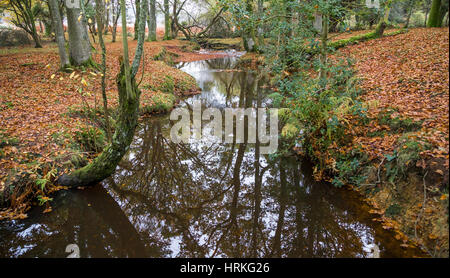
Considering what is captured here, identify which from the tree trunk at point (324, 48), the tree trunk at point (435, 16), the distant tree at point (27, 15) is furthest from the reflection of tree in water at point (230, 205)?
the distant tree at point (27, 15)

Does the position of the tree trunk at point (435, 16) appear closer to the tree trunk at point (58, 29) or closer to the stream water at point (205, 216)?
the stream water at point (205, 216)

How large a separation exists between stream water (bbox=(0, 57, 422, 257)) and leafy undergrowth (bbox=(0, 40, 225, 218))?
571mm

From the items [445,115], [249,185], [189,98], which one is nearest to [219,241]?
[249,185]

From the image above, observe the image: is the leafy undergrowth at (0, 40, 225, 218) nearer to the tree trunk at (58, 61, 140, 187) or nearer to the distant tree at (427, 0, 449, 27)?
the tree trunk at (58, 61, 140, 187)

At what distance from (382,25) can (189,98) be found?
11067 millimetres

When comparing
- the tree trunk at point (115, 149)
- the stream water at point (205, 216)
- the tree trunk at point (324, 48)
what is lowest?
the stream water at point (205, 216)

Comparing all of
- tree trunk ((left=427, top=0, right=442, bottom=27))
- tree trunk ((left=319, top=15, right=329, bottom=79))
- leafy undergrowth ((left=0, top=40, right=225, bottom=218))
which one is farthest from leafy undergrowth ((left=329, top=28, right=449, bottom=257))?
tree trunk ((left=427, top=0, right=442, bottom=27))

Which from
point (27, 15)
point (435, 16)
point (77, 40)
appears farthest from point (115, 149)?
point (27, 15)

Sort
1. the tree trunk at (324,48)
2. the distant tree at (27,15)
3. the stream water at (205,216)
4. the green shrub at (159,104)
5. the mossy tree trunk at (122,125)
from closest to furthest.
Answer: the stream water at (205,216) < the mossy tree trunk at (122,125) < the tree trunk at (324,48) < the green shrub at (159,104) < the distant tree at (27,15)

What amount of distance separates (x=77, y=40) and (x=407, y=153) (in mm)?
12078

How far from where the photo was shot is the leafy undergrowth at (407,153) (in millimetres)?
3975

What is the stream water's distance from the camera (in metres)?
4.10

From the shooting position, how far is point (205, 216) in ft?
16.0

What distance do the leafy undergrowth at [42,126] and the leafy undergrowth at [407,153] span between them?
4.91 metres
